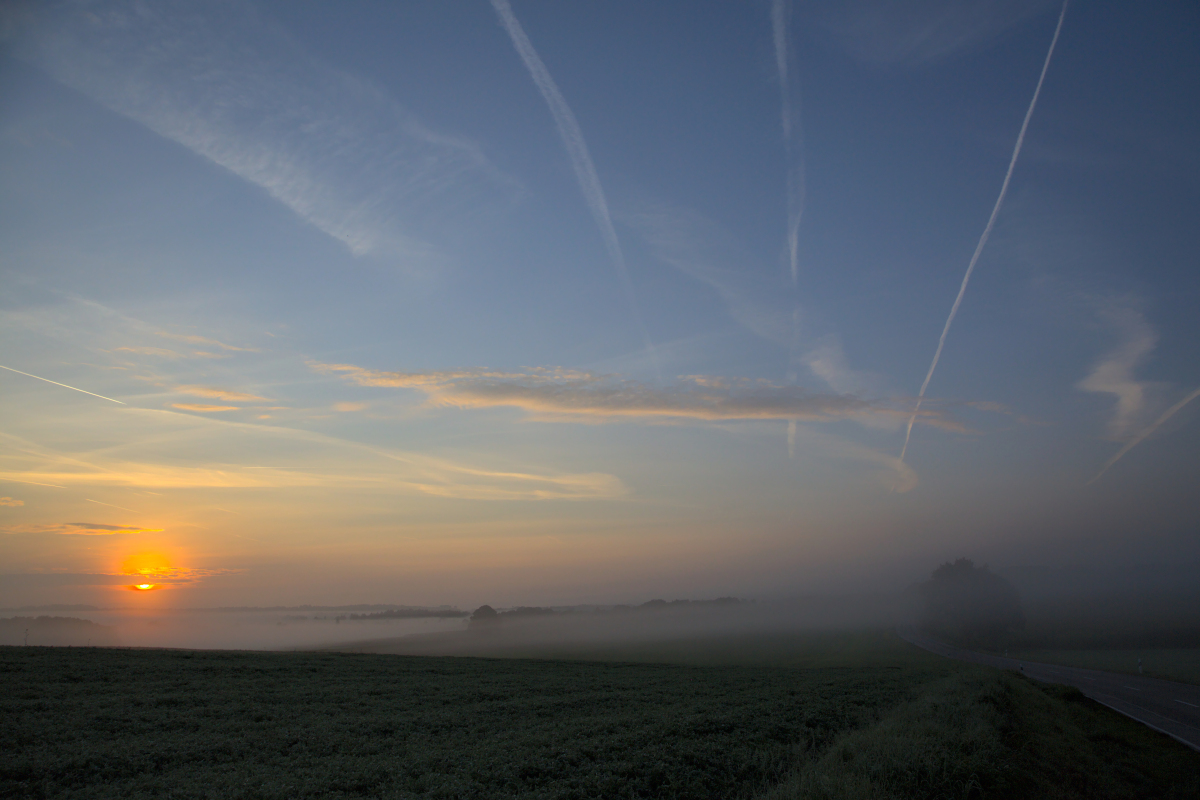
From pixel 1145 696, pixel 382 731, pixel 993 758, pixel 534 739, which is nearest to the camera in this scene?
pixel 993 758

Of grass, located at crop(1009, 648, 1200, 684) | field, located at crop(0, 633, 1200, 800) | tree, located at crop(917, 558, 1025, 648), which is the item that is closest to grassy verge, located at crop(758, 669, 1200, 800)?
field, located at crop(0, 633, 1200, 800)

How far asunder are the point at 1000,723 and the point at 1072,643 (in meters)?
88.2

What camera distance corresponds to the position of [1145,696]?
109 ft

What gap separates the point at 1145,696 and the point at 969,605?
262 ft

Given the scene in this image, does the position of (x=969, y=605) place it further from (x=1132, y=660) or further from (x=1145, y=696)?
(x=1145, y=696)

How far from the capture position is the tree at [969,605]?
91.8m

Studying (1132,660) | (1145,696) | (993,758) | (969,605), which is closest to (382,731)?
(993,758)

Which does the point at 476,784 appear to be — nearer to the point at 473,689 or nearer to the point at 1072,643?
the point at 473,689

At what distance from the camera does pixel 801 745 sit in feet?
57.6

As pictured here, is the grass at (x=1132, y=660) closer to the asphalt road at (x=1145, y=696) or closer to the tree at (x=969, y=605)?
the asphalt road at (x=1145, y=696)

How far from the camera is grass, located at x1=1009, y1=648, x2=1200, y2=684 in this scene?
4497cm

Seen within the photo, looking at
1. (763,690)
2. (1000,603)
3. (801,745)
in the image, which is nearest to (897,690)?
(763,690)

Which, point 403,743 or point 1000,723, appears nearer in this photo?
point 403,743

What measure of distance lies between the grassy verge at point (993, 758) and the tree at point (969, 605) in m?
77.6
